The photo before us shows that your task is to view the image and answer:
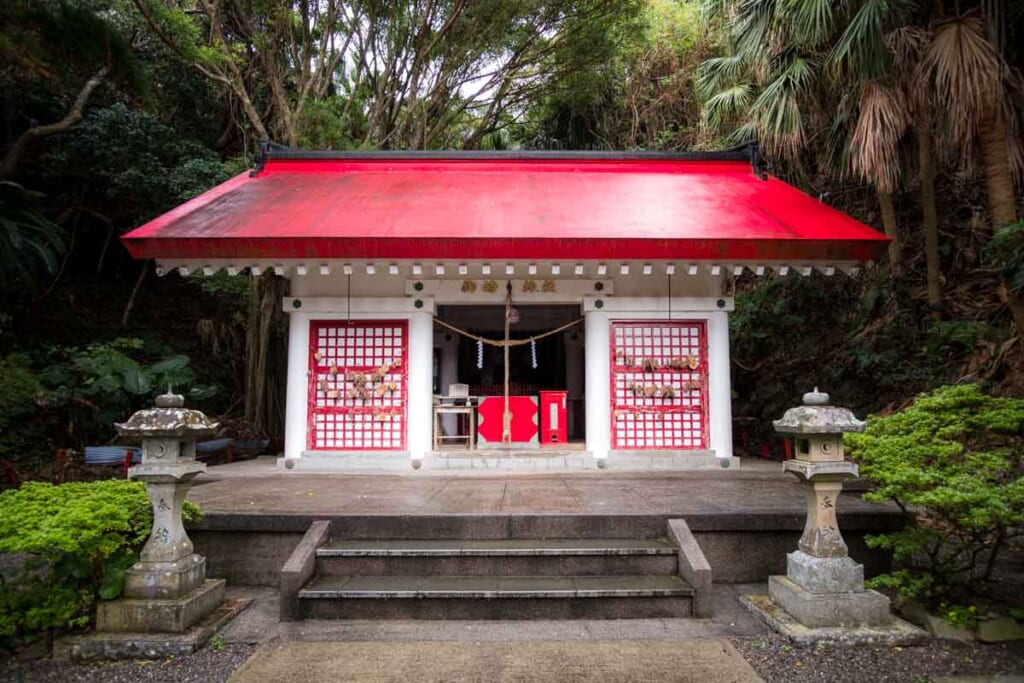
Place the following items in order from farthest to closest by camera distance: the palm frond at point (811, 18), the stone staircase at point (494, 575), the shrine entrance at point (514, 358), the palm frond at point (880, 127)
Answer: the shrine entrance at point (514, 358) → the palm frond at point (880, 127) → the palm frond at point (811, 18) → the stone staircase at point (494, 575)

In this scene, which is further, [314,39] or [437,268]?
[314,39]

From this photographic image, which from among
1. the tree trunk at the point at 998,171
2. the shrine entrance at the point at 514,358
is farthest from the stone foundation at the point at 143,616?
the tree trunk at the point at 998,171

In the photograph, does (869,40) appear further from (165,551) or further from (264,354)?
(264,354)

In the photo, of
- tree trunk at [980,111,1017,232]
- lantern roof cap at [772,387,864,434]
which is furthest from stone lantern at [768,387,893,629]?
tree trunk at [980,111,1017,232]

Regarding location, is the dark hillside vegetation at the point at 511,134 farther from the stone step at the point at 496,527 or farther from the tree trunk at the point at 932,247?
the stone step at the point at 496,527

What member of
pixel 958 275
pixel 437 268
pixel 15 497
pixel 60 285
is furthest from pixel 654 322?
pixel 60 285

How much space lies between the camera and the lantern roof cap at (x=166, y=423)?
3.88m

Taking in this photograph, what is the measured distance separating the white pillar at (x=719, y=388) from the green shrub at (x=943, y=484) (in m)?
2.93

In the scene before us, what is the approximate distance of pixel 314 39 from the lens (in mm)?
12008

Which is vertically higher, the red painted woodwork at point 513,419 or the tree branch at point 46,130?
the tree branch at point 46,130

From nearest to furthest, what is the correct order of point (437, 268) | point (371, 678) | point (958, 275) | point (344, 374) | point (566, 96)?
point (371, 678) → point (437, 268) → point (344, 374) → point (958, 275) → point (566, 96)

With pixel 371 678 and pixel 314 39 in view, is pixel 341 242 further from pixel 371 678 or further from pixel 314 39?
pixel 314 39

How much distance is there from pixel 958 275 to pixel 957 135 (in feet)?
12.5

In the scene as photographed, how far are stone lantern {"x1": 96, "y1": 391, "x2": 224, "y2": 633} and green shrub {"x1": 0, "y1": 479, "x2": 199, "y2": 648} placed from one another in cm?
13
